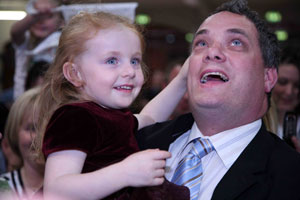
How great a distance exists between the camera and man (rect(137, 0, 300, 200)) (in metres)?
1.65

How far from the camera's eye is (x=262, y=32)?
195cm

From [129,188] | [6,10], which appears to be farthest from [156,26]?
[129,188]

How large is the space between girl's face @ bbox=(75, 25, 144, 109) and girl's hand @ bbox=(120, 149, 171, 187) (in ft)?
0.96

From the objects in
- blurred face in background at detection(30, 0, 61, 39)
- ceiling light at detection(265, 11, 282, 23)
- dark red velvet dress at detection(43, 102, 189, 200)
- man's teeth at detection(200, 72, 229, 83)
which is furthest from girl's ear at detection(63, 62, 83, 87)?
ceiling light at detection(265, 11, 282, 23)

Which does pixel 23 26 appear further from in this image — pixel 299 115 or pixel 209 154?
pixel 299 115

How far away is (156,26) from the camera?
1305 centimetres

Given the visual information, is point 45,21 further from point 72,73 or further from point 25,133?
point 72,73

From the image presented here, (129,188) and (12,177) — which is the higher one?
(129,188)

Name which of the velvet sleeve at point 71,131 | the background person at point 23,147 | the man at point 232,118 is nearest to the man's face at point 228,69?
the man at point 232,118

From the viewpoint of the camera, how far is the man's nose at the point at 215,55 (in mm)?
1841

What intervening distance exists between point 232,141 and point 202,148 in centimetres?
12

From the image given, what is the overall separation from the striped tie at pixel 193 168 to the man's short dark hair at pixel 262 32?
46cm

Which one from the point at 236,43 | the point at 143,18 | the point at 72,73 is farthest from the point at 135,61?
the point at 143,18

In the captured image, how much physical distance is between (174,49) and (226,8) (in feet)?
38.9
